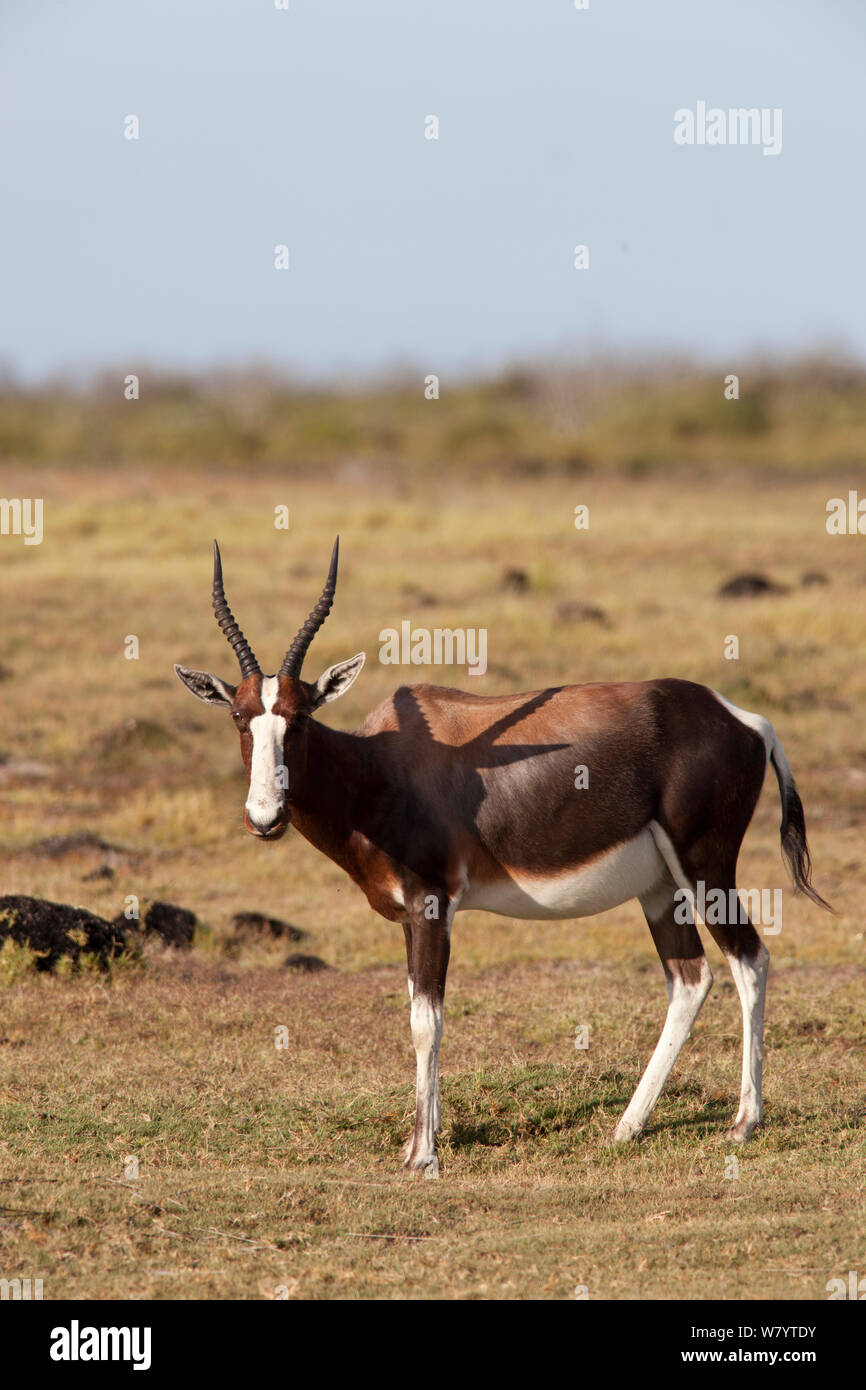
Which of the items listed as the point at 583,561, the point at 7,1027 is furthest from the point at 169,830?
the point at 583,561

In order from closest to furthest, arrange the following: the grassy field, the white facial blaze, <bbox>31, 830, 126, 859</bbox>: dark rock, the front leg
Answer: the grassy field < the white facial blaze < the front leg < <bbox>31, 830, 126, 859</bbox>: dark rock

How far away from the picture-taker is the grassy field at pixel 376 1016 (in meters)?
7.12

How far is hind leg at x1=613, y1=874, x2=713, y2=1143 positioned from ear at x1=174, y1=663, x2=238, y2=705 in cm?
264

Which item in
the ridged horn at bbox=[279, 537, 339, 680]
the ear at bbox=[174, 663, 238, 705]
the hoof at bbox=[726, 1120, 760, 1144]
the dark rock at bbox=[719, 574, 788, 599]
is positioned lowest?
the hoof at bbox=[726, 1120, 760, 1144]

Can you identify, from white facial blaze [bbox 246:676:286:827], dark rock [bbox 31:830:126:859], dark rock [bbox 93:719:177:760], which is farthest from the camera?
dark rock [bbox 93:719:177:760]

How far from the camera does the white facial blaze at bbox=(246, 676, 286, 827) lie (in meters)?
7.70

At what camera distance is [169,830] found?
17078 mm

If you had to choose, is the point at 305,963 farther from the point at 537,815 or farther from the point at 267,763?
the point at 267,763

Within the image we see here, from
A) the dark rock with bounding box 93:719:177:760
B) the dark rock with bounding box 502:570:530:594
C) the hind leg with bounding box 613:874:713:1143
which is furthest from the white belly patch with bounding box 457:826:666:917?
the dark rock with bounding box 502:570:530:594

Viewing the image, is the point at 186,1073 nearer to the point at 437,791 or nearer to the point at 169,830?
the point at 437,791

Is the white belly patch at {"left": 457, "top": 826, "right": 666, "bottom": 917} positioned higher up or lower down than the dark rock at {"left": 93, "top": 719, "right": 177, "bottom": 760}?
lower down

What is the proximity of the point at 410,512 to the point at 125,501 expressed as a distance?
7.08 m

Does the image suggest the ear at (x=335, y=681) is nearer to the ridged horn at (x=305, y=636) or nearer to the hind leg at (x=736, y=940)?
the ridged horn at (x=305, y=636)

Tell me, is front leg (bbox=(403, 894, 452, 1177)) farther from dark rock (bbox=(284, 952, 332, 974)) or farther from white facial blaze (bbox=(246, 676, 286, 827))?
dark rock (bbox=(284, 952, 332, 974))
